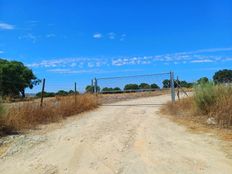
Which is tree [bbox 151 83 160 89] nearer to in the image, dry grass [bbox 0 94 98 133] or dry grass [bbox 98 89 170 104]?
dry grass [bbox 98 89 170 104]

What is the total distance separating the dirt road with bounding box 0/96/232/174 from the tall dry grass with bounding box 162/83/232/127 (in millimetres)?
1548

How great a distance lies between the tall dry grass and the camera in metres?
13.6

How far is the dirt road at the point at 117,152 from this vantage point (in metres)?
8.39

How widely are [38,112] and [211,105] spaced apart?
7.03 meters

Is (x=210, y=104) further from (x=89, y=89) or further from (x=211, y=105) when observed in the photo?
(x=89, y=89)

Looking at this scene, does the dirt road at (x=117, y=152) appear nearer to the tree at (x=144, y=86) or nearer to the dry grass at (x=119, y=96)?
the tree at (x=144, y=86)

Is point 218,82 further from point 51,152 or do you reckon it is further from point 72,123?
point 51,152

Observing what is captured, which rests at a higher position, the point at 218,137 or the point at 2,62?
the point at 2,62

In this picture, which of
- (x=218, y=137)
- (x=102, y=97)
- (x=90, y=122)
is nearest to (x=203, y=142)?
(x=218, y=137)

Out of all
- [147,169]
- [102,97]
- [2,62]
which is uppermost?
[2,62]

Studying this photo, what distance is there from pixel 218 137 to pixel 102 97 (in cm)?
1739

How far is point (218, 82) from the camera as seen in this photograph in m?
17.2

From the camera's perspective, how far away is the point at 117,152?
978 cm

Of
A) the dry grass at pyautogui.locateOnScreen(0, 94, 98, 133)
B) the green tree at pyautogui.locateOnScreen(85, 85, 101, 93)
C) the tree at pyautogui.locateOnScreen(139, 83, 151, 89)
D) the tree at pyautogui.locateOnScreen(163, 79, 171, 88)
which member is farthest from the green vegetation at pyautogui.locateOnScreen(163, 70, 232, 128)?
the green tree at pyautogui.locateOnScreen(85, 85, 101, 93)
